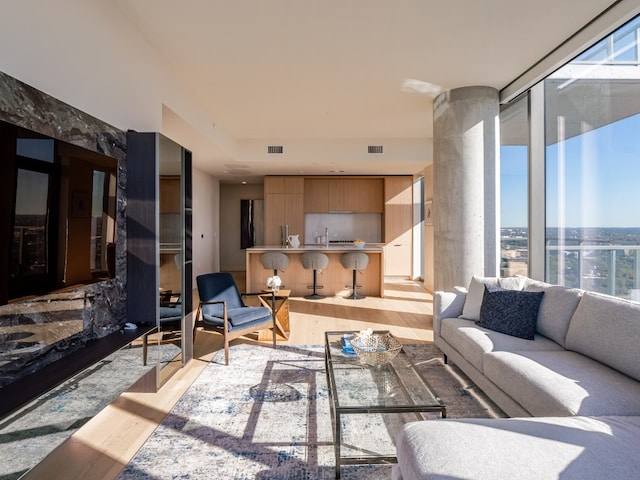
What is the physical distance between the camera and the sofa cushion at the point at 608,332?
86.8 inches

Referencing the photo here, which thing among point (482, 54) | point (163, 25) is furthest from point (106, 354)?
point (482, 54)

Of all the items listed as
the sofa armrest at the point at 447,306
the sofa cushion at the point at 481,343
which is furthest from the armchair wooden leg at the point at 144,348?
the sofa armrest at the point at 447,306

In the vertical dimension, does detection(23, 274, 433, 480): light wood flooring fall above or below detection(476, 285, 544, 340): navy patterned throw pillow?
below

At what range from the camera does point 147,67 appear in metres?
3.53

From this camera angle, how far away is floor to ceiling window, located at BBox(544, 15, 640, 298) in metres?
3.03

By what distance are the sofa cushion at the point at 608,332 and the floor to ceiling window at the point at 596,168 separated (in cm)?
73

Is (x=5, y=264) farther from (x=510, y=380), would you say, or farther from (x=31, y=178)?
(x=510, y=380)

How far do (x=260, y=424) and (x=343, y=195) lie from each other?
726cm

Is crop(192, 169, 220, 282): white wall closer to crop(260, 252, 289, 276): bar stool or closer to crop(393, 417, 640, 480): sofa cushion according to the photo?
crop(260, 252, 289, 276): bar stool

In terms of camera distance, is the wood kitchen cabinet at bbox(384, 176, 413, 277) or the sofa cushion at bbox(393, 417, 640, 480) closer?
the sofa cushion at bbox(393, 417, 640, 480)

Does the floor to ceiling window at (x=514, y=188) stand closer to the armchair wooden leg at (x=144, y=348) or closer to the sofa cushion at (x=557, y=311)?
the sofa cushion at (x=557, y=311)

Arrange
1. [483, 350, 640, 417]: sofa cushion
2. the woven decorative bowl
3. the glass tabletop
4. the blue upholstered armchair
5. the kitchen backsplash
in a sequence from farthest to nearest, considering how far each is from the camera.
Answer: the kitchen backsplash
the blue upholstered armchair
the woven decorative bowl
the glass tabletop
[483, 350, 640, 417]: sofa cushion

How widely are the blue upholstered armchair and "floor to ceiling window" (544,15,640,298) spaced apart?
3.19 meters

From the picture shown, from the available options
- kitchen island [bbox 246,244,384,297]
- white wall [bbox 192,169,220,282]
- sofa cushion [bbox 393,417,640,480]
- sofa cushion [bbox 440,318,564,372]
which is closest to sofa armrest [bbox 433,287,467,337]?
sofa cushion [bbox 440,318,564,372]
